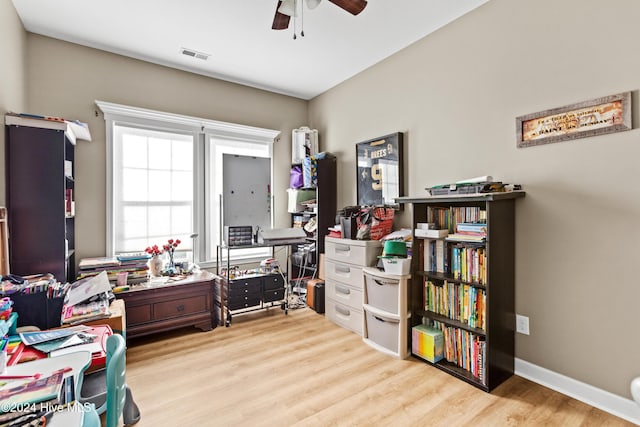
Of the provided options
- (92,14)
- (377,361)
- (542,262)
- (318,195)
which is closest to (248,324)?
(377,361)

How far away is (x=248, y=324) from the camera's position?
3297 mm

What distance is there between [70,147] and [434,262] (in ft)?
11.6

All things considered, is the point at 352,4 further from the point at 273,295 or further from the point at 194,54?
the point at 273,295

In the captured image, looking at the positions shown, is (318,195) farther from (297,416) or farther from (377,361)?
(297,416)

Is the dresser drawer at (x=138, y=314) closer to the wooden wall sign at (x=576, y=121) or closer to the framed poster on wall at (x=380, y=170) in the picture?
the framed poster on wall at (x=380, y=170)

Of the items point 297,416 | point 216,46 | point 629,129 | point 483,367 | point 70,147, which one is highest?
point 216,46

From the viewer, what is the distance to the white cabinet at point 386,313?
2.57m

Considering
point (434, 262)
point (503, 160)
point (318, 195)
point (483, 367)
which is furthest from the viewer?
point (318, 195)

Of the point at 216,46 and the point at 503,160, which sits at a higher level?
the point at 216,46

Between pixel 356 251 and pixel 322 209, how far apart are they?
107 centimetres

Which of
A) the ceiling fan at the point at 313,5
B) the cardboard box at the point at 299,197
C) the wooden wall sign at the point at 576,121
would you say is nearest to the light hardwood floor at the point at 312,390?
the wooden wall sign at the point at 576,121

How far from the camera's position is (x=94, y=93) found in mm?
3180

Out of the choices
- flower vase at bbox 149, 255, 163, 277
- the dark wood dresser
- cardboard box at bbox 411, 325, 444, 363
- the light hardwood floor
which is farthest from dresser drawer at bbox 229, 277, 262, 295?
cardboard box at bbox 411, 325, 444, 363

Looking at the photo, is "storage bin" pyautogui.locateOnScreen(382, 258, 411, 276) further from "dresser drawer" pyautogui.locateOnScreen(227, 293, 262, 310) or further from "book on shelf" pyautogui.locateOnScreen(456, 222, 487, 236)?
"dresser drawer" pyautogui.locateOnScreen(227, 293, 262, 310)
